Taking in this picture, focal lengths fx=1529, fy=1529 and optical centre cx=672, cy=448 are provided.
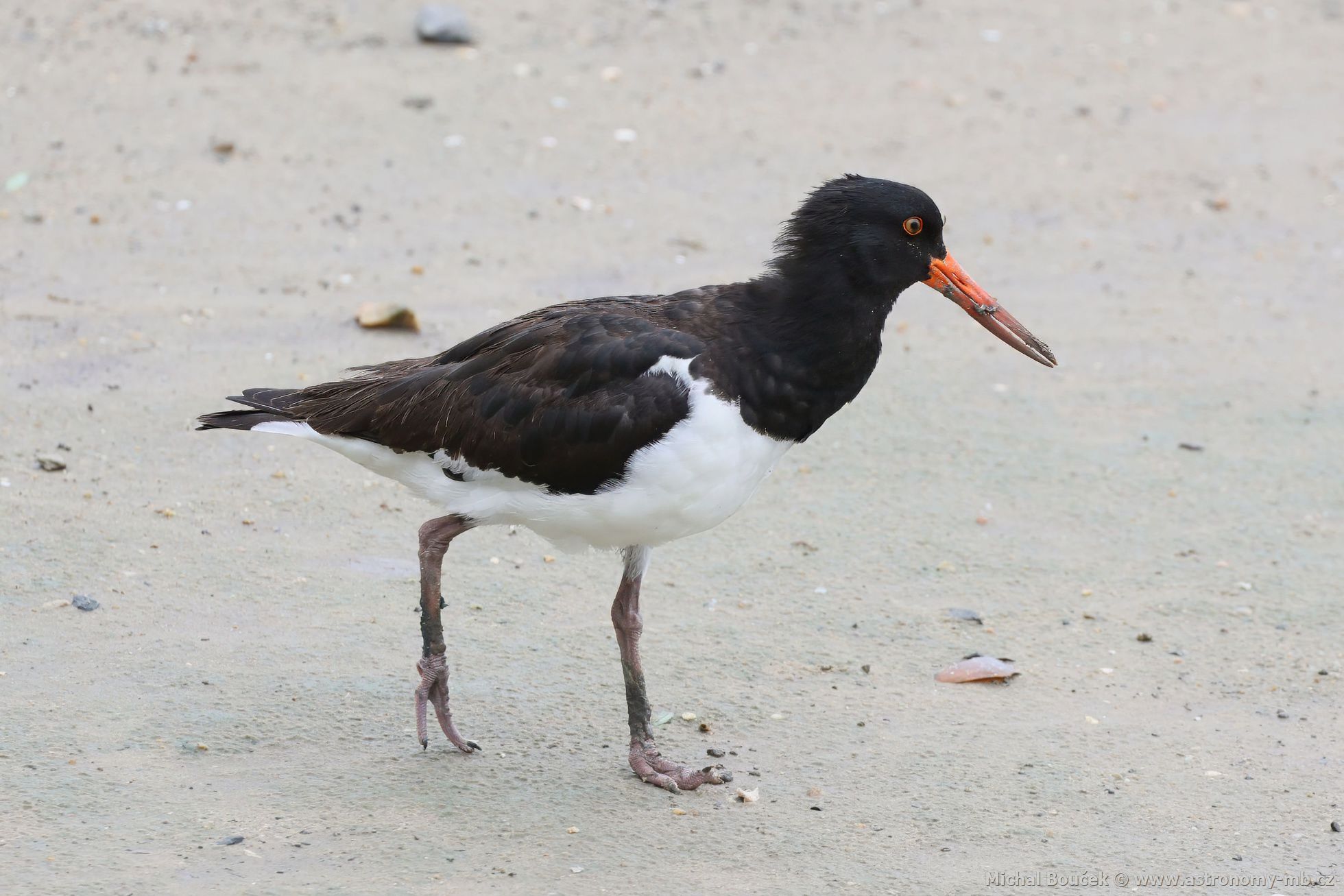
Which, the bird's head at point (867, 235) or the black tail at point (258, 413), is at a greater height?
the bird's head at point (867, 235)

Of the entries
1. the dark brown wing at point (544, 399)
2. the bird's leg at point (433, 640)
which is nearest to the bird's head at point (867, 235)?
the dark brown wing at point (544, 399)

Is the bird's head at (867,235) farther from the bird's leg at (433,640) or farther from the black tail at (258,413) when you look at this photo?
the black tail at (258,413)

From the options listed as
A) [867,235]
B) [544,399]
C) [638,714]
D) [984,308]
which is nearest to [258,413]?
[544,399]

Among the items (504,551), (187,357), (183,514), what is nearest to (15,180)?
(187,357)

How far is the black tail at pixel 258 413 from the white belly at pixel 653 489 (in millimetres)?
583

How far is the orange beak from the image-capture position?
579 centimetres

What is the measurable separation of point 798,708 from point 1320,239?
7310mm

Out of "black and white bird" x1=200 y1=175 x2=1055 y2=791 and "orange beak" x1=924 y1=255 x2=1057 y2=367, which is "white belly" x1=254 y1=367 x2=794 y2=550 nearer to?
"black and white bird" x1=200 y1=175 x2=1055 y2=791

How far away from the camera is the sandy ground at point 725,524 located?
17.7 ft

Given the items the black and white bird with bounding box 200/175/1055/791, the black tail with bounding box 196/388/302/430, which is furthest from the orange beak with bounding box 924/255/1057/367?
the black tail with bounding box 196/388/302/430

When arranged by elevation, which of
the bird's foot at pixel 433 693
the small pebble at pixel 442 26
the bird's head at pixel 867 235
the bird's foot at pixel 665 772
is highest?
the bird's head at pixel 867 235

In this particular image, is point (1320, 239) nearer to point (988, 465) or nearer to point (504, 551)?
point (988, 465)

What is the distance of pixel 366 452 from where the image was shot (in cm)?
590

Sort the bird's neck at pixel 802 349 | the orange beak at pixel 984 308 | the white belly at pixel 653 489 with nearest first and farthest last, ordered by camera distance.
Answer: the white belly at pixel 653 489 < the bird's neck at pixel 802 349 < the orange beak at pixel 984 308
